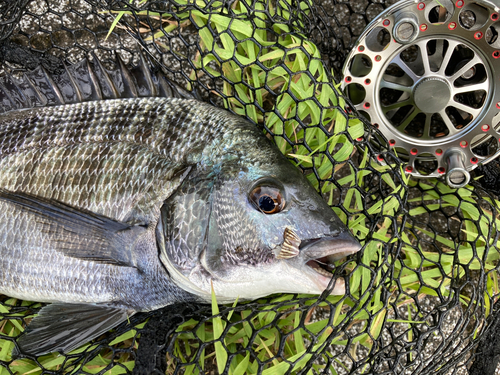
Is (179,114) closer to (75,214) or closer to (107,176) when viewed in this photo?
(107,176)

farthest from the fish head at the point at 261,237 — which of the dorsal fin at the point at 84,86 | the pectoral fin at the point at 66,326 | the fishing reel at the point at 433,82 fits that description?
the fishing reel at the point at 433,82

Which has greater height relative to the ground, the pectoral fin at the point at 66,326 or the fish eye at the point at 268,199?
the fish eye at the point at 268,199

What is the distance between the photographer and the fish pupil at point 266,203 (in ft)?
5.34

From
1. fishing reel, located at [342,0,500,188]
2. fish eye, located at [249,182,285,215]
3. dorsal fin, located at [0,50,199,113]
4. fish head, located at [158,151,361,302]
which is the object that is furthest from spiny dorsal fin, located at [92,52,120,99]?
fishing reel, located at [342,0,500,188]

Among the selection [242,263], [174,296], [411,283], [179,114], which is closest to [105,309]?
[174,296]

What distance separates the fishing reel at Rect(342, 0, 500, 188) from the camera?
2.13m

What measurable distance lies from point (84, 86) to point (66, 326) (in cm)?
130

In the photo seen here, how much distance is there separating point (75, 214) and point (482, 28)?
2.36 meters

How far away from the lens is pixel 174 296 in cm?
186

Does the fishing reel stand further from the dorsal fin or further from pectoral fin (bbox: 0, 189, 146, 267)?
pectoral fin (bbox: 0, 189, 146, 267)

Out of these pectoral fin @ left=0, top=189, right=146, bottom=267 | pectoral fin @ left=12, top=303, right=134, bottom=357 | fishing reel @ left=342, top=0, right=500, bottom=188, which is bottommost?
pectoral fin @ left=12, top=303, right=134, bottom=357

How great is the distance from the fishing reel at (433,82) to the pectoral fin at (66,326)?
1.86 m

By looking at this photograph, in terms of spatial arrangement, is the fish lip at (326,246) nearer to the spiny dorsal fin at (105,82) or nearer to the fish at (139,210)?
the fish at (139,210)

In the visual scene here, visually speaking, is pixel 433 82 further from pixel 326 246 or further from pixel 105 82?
pixel 105 82
